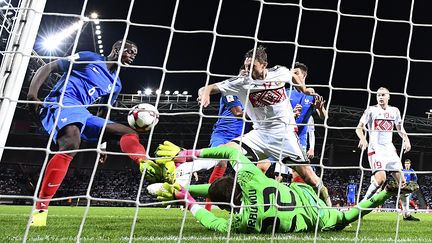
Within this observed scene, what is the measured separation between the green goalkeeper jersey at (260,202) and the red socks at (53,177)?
1.17m

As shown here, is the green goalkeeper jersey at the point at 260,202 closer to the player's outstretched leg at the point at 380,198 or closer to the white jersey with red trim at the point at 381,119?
the player's outstretched leg at the point at 380,198

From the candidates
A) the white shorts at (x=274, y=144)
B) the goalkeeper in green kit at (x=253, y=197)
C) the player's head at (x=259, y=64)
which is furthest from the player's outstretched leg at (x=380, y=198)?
the player's head at (x=259, y=64)

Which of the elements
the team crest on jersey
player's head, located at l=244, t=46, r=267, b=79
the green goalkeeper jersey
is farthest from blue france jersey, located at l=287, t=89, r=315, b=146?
the green goalkeeper jersey

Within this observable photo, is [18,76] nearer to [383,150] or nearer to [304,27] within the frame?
[383,150]

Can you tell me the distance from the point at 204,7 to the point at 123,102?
8.69 meters

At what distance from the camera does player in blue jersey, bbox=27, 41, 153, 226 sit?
353 cm

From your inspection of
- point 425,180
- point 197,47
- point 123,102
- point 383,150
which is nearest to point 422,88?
point 425,180

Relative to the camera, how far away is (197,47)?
21.1m

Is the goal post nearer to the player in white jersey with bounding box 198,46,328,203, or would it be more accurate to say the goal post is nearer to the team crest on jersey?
the player in white jersey with bounding box 198,46,328,203

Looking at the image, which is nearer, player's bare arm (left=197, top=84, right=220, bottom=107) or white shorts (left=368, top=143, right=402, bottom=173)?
player's bare arm (left=197, top=84, right=220, bottom=107)

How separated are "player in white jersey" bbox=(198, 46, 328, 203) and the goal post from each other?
5.32 feet

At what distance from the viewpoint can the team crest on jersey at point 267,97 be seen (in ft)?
13.6

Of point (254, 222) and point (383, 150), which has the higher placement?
point (383, 150)

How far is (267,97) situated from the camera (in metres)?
4.15
